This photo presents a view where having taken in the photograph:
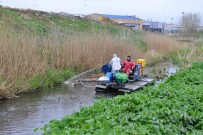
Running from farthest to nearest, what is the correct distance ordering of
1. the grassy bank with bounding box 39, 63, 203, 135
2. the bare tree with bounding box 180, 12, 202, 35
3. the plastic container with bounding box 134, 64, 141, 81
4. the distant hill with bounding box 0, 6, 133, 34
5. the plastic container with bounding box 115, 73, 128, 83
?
the bare tree with bounding box 180, 12, 202, 35 → the distant hill with bounding box 0, 6, 133, 34 → the plastic container with bounding box 134, 64, 141, 81 → the plastic container with bounding box 115, 73, 128, 83 → the grassy bank with bounding box 39, 63, 203, 135

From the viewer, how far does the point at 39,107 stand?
47.6ft

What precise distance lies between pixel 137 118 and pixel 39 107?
8263 mm

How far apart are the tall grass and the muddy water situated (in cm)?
85

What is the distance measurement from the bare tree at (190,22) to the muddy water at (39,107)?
71181mm

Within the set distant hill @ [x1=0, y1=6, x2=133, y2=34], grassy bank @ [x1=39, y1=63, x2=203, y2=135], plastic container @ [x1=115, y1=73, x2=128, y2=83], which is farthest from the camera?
distant hill @ [x1=0, y1=6, x2=133, y2=34]

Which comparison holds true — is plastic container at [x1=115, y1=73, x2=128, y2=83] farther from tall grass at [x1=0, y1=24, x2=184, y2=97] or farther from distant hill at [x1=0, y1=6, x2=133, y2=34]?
distant hill at [x1=0, y1=6, x2=133, y2=34]

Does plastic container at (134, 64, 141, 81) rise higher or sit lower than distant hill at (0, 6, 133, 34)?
lower

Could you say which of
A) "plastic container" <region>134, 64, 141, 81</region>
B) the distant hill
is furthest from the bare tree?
"plastic container" <region>134, 64, 141, 81</region>

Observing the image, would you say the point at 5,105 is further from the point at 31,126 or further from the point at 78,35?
the point at 78,35

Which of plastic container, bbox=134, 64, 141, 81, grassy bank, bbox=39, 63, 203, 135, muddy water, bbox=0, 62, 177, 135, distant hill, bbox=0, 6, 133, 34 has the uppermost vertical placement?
distant hill, bbox=0, 6, 133, 34

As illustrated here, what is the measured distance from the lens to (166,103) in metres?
8.04

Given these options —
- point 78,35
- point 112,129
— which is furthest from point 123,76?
point 112,129

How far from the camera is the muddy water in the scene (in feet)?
38.6

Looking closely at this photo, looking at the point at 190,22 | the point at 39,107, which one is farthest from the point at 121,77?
the point at 190,22
